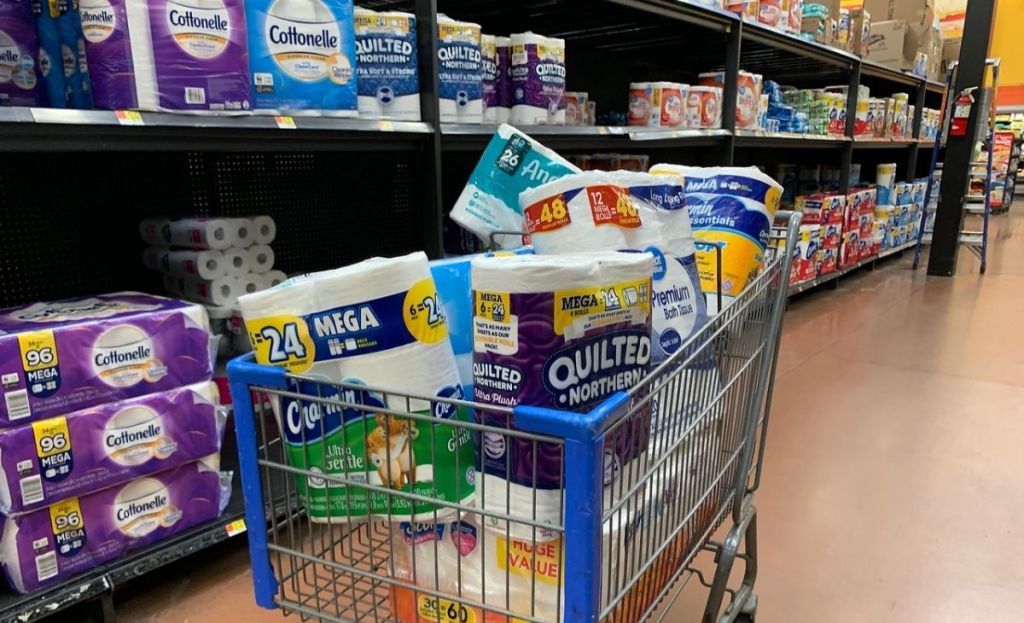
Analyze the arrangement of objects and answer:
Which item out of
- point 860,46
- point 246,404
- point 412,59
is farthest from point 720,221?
point 860,46

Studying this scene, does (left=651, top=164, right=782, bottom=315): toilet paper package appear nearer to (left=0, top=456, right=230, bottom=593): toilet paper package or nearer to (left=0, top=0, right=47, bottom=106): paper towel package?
(left=0, top=456, right=230, bottom=593): toilet paper package

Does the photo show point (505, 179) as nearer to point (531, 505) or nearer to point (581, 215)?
point (581, 215)

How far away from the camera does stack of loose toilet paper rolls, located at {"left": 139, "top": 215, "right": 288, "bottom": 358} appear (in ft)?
6.47

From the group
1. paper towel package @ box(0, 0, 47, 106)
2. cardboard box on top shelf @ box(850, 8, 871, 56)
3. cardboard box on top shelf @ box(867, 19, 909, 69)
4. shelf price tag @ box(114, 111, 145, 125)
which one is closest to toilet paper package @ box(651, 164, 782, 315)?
shelf price tag @ box(114, 111, 145, 125)

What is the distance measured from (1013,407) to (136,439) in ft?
10.2

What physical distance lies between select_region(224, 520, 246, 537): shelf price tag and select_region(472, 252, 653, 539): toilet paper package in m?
1.15

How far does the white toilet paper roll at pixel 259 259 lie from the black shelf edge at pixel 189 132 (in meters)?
0.41

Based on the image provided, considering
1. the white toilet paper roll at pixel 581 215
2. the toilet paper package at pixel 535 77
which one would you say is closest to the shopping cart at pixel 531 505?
the white toilet paper roll at pixel 581 215

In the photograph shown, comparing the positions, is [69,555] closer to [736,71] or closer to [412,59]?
[412,59]

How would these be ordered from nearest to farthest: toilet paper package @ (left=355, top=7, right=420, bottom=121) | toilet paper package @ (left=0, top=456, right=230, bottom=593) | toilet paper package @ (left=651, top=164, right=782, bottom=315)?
toilet paper package @ (left=651, top=164, right=782, bottom=315), toilet paper package @ (left=0, top=456, right=230, bottom=593), toilet paper package @ (left=355, top=7, right=420, bottom=121)

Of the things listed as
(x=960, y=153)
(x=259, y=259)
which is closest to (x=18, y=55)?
(x=259, y=259)

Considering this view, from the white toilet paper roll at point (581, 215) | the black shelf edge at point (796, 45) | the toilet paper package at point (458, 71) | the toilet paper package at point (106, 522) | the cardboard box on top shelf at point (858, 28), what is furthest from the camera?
the cardboard box on top shelf at point (858, 28)

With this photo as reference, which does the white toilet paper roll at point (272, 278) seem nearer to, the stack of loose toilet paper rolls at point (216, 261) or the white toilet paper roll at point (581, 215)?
the stack of loose toilet paper rolls at point (216, 261)

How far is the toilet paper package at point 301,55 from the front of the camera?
5.46 ft
